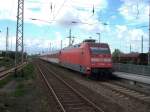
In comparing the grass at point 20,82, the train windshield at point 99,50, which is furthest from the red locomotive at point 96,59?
the grass at point 20,82

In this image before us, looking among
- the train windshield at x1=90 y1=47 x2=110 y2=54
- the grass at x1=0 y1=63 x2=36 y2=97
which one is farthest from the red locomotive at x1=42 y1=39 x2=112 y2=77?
the grass at x1=0 y1=63 x2=36 y2=97

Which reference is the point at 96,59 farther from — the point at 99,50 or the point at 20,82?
the point at 20,82

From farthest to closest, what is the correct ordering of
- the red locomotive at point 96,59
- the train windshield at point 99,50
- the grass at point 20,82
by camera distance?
the train windshield at point 99,50, the red locomotive at point 96,59, the grass at point 20,82

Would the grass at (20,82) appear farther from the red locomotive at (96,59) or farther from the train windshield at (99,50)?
the train windshield at (99,50)

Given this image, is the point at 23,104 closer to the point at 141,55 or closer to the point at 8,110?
the point at 8,110

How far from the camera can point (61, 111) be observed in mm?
12414

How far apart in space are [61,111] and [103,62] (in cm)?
1563

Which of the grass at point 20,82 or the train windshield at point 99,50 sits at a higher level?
the train windshield at point 99,50

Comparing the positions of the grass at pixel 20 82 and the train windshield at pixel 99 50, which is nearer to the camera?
the grass at pixel 20 82

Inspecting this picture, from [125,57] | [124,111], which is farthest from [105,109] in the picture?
[125,57]

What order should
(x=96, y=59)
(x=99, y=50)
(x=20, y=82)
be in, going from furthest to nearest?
1. (x=99, y=50)
2. (x=96, y=59)
3. (x=20, y=82)

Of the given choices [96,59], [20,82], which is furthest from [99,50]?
[20,82]

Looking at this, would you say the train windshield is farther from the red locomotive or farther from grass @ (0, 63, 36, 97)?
grass @ (0, 63, 36, 97)

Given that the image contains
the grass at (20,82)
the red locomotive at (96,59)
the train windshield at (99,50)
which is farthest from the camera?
the train windshield at (99,50)
